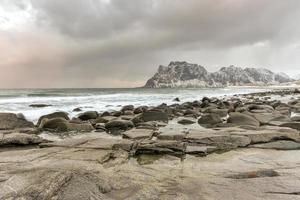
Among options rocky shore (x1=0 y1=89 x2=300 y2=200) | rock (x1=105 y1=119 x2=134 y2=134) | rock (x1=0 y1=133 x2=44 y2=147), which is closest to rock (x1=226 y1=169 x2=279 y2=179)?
rocky shore (x1=0 y1=89 x2=300 y2=200)

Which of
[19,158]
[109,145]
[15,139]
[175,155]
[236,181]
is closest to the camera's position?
[236,181]

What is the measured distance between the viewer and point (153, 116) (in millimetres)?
13531

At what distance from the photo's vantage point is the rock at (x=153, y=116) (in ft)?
43.8

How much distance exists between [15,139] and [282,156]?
6.61 meters

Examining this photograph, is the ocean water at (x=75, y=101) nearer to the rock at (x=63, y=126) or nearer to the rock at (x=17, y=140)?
the rock at (x=63, y=126)

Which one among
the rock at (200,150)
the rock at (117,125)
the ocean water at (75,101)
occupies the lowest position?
the ocean water at (75,101)

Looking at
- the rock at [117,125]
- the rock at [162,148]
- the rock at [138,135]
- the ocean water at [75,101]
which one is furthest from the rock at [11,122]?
the rock at [162,148]

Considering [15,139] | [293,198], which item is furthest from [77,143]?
[293,198]

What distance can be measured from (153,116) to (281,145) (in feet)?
23.0

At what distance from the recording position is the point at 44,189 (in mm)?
3801

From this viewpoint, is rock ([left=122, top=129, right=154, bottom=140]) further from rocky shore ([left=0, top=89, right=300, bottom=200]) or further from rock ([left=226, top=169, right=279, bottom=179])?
rock ([left=226, top=169, right=279, bottom=179])

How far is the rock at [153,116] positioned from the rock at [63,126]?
280cm

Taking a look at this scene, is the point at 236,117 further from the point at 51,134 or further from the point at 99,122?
the point at 51,134

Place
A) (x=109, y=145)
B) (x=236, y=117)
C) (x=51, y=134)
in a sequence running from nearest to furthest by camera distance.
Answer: (x=109, y=145), (x=51, y=134), (x=236, y=117)
